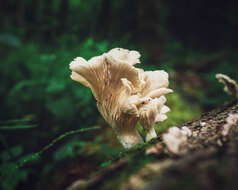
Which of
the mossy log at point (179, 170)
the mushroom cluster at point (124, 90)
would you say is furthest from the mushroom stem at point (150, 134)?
the mossy log at point (179, 170)

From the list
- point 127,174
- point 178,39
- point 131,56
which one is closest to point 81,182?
point 127,174

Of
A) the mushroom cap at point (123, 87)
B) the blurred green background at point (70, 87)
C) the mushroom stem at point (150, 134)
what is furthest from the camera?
the blurred green background at point (70, 87)

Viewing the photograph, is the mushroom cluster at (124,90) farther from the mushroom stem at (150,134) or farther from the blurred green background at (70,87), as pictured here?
the blurred green background at (70,87)

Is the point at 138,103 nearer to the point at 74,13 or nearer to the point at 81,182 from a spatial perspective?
the point at 81,182

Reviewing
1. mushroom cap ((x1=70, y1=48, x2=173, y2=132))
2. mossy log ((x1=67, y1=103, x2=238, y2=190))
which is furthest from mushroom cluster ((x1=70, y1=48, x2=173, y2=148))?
mossy log ((x1=67, y1=103, x2=238, y2=190))

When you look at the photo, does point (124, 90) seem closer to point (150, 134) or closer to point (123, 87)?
point (123, 87)

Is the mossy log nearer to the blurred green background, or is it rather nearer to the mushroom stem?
the mushroom stem

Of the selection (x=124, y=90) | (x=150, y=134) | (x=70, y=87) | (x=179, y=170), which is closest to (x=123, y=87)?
(x=124, y=90)
